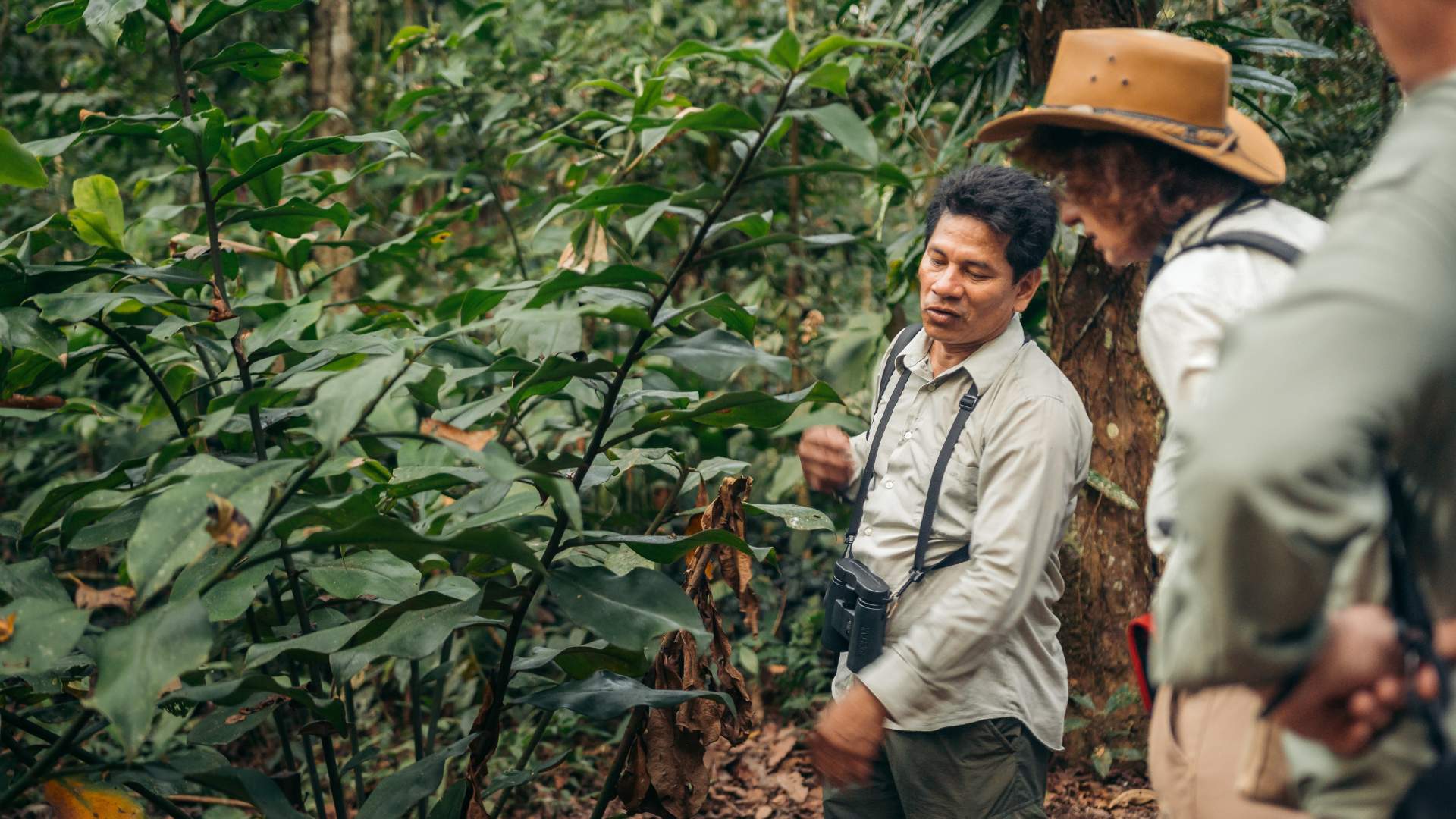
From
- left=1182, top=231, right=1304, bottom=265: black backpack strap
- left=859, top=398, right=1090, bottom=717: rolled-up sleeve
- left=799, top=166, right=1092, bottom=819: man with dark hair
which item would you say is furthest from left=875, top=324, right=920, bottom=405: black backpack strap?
left=1182, top=231, right=1304, bottom=265: black backpack strap

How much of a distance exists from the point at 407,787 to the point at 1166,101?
1457mm

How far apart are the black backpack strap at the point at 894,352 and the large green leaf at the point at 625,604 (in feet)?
2.37

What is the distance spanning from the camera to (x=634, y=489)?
4.28m

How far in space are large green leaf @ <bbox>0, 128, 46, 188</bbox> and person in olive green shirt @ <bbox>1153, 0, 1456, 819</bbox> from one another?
4.79 feet

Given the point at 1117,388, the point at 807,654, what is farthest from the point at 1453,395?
the point at 807,654

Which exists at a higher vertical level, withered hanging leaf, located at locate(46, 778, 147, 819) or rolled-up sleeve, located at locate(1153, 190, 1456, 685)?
rolled-up sleeve, located at locate(1153, 190, 1456, 685)

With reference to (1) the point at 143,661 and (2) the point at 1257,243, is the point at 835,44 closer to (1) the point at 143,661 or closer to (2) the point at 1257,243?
(2) the point at 1257,243

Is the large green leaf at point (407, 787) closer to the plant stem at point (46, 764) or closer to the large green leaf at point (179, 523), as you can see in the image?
the plant stem at point (46, 764)

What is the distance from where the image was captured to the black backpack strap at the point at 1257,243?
3.86 feet

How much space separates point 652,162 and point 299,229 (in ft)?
8.58

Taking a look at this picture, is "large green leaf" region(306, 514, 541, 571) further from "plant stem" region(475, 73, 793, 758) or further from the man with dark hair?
the man with dark hair

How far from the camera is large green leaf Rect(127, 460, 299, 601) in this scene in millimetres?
1246

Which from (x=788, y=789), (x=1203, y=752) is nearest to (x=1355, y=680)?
(x=1203, y=752)

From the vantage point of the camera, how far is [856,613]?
5.94 ft
